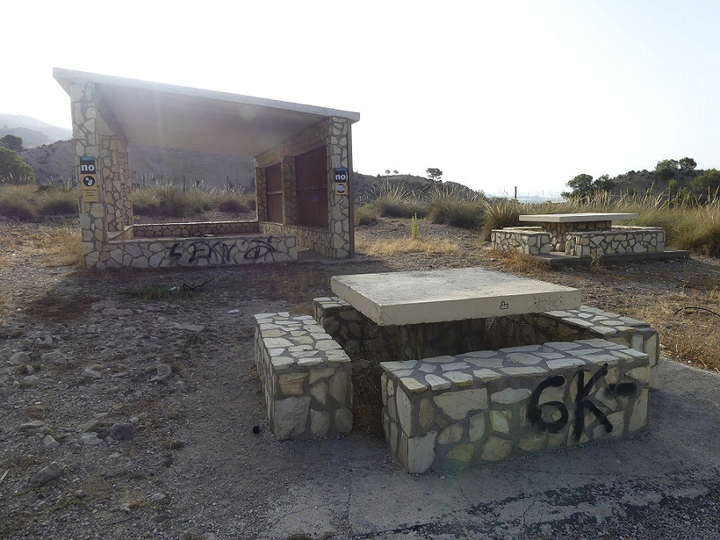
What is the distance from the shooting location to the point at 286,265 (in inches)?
411

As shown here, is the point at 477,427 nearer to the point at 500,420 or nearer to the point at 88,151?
the point at 500,420

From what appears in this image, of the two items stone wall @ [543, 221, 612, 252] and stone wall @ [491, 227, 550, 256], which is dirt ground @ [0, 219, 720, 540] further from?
stone wall @ [543, 221, 612, 252]

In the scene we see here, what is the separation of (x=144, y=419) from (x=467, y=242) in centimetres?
1111

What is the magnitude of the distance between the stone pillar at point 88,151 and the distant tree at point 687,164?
41.7 m

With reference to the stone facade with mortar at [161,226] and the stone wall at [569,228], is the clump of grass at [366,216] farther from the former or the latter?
the stone wall at [569,228]

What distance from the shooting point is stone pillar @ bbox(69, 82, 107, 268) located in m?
9.06

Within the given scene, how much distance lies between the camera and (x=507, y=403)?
3.03 meters

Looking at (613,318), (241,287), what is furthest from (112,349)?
(613,318)

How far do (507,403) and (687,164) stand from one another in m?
44.4

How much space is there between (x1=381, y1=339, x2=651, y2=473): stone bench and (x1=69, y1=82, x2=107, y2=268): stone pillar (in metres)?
7.96

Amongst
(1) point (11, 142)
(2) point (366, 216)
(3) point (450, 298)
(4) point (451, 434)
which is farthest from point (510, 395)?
(1) point (11, 142)

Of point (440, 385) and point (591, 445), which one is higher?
point (440, 385)

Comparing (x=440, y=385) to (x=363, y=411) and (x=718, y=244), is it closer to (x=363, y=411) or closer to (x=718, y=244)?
(x=363, y=411)

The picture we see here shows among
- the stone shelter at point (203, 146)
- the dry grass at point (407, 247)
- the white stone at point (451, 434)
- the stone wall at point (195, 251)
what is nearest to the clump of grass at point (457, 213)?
the dry grass at point (407, 247)
